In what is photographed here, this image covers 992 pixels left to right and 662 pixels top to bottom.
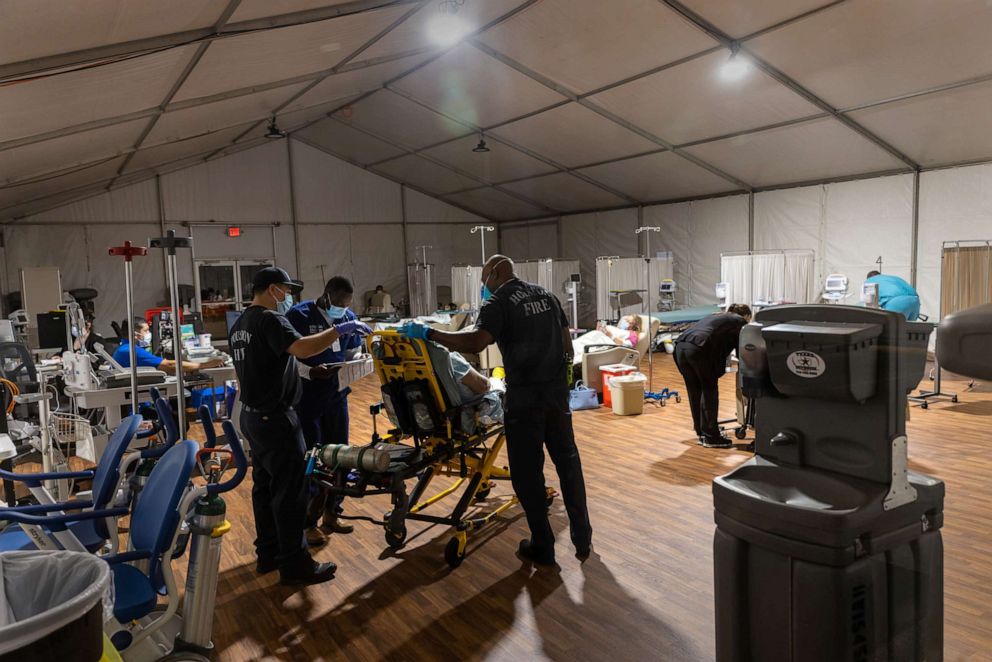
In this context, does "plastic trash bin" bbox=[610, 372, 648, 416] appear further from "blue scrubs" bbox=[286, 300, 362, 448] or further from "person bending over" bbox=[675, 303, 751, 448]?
"blue scrubs" bbox=[286, 300, 362, 448]

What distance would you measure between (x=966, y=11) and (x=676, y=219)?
275 inches

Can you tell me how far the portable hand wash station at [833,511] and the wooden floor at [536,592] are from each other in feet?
3.20

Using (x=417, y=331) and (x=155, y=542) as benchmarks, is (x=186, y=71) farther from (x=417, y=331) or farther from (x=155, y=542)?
(x=155, y=542)

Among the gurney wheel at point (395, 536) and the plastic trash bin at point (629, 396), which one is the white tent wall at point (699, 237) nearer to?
the plastic trash bin at point (629, 396)

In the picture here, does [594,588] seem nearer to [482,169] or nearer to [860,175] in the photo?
[860,175]

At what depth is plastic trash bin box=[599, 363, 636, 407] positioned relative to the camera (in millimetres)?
6844

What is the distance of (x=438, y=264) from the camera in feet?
52.3

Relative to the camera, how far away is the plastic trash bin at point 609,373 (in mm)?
6844

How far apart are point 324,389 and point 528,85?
6.16m

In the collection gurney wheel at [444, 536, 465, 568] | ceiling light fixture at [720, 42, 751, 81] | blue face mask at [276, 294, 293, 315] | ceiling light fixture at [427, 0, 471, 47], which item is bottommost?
gurney wheel at [444, 536, 465, 568]

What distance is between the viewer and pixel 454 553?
3303mm

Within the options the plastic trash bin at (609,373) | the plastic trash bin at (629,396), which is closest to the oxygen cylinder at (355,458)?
the plastic trash bin at (629,396)

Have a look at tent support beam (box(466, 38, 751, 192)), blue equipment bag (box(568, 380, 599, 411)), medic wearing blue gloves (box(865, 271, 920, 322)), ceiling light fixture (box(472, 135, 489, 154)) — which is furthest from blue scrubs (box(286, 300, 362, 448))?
ceiling light fixture (box(472, 135, 489, 154))

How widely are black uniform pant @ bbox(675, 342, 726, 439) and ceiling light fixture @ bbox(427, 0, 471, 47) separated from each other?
3.82m
